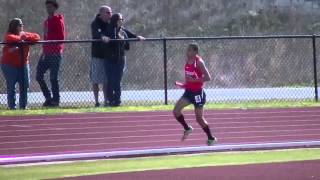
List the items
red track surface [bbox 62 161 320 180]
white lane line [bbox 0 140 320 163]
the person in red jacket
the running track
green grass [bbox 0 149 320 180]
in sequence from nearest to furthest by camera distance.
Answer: red track surface [bbox 62 161 320 180], green grass [bbox 0 149 320 180], white lane line [bbox 0 140 320 163], the running track, the person in red jacket

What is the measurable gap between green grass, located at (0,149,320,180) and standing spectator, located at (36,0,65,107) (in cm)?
631

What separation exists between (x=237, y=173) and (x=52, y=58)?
29.9 ft

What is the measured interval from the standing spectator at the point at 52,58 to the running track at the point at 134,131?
1.87m

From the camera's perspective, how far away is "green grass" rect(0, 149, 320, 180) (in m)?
11.2

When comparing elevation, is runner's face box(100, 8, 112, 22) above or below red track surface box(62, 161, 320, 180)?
above

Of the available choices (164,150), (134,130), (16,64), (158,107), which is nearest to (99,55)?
(158,107)

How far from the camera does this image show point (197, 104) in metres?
14.4

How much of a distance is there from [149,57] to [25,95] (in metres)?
15.7

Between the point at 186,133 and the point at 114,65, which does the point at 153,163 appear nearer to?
the point at 186,133

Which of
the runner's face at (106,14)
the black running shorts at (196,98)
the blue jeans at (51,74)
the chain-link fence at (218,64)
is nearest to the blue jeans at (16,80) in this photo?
the blue jeans at (51,74)

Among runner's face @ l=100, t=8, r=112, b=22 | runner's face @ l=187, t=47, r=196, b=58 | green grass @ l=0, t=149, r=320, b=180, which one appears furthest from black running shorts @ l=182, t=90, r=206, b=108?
runner's face @ l=100, t=8, r=112, b=22

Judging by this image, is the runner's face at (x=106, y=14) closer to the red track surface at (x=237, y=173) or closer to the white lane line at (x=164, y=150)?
the white lane line at (x=164, y=150)

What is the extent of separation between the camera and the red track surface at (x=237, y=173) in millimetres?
10469

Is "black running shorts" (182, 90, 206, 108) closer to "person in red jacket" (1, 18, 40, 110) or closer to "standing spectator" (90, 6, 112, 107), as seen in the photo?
"standing spectator" (90, 6, 112, 107)
